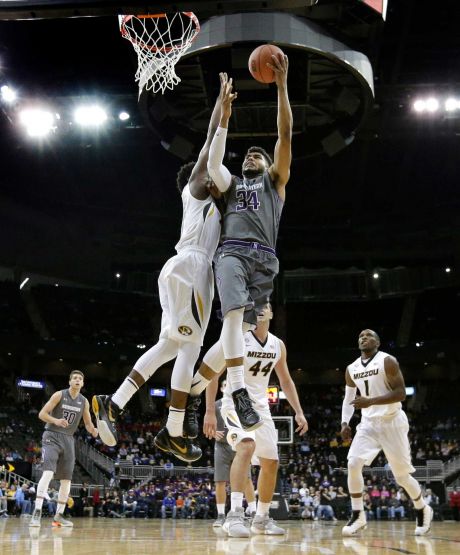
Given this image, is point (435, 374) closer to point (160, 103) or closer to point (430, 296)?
point (430, 296)

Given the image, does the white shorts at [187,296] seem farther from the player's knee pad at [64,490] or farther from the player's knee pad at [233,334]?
the player's knee pad at [64,490]

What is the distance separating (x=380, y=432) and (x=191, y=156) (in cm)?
1241

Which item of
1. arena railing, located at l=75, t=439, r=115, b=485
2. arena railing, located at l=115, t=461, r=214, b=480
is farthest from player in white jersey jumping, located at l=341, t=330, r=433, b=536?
arena railing, located at l=75, t=439, r=115, b=485

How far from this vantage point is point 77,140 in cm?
2420

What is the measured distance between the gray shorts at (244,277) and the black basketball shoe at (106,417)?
114cm

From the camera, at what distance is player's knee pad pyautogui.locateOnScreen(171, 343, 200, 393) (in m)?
4.86

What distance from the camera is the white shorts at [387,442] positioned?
827cm

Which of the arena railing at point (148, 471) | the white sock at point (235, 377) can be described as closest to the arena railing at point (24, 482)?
the arena railing at point (148, 471)

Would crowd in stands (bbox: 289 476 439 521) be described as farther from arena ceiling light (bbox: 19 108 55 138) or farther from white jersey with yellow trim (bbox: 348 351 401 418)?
arena ceiling light (bbox: 19 108 55 138)

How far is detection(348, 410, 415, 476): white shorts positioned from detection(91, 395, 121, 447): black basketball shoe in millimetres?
4415

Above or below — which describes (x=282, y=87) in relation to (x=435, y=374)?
below

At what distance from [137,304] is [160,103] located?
18653mm

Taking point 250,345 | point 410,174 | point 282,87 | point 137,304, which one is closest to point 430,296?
point 410,174

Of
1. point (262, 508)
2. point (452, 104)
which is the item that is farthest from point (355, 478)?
point (452, 104)
